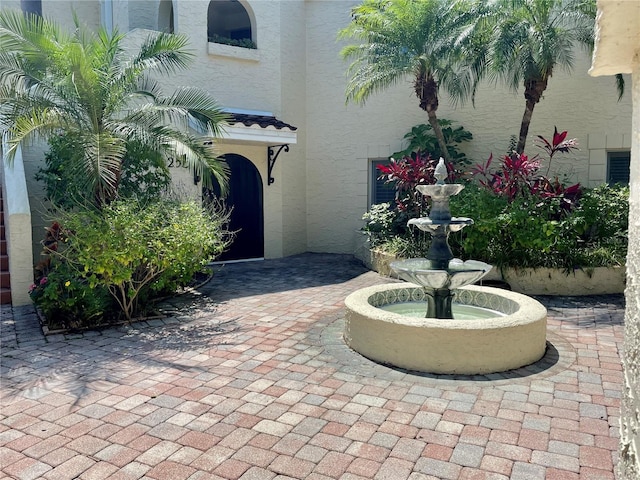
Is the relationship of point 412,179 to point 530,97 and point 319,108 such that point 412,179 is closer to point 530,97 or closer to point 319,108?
point 530,97

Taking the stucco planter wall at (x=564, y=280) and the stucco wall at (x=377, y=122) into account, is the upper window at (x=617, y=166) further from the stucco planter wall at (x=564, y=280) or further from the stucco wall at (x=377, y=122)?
the stucco planter wall at (x=564, y=280)

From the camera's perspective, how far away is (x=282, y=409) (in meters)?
3.95

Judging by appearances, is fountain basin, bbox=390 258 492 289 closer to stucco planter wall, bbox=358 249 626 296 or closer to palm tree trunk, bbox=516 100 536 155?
stucco planter wall, bbox=358 249 626 296

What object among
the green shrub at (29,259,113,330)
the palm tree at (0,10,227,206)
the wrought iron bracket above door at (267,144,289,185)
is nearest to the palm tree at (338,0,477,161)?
the wrought iron bracket above door at (267,144,289,185)

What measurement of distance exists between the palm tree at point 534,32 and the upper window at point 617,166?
2.15 meters

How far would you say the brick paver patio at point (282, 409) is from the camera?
3.18 m

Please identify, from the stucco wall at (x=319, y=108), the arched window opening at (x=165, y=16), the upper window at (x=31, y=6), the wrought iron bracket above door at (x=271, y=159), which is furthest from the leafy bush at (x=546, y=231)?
the upper window at (x=31, y=6)

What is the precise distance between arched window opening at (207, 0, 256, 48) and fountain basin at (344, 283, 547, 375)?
36.7 ft

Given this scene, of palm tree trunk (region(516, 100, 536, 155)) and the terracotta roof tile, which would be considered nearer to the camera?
palm tree trunk (region(516, 100, 536, 155))

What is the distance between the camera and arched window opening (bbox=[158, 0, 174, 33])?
1250 centimetres

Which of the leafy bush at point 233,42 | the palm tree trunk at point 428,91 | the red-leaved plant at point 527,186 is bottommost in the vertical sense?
the red-leaved plant at point 527,186

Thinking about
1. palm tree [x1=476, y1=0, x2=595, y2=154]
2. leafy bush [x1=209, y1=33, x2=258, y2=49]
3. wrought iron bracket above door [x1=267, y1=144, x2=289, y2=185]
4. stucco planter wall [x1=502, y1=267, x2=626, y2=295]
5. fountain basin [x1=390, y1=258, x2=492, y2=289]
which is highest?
leafy bush [x1=209, y1=33, x2=258, y2=49]

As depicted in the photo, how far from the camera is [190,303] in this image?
295 inches

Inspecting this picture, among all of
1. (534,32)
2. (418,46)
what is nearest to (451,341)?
(534,32)
